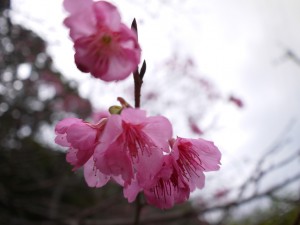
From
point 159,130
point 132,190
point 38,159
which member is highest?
point 38,159

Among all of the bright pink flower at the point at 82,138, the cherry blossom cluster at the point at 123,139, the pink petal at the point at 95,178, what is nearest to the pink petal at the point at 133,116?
the cherry blossom cluster at the point at 123,139

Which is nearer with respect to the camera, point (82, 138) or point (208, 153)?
point (82, 138)

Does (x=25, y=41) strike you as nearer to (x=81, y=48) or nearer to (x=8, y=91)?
(x=8, y=91)

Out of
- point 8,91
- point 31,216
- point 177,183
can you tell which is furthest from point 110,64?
point 31,216

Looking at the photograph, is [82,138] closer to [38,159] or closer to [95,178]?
[95,178]

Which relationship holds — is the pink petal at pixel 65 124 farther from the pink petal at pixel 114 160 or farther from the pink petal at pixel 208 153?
the pink petal at pixel 208 153

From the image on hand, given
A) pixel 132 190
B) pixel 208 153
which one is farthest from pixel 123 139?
pixel 208 153
